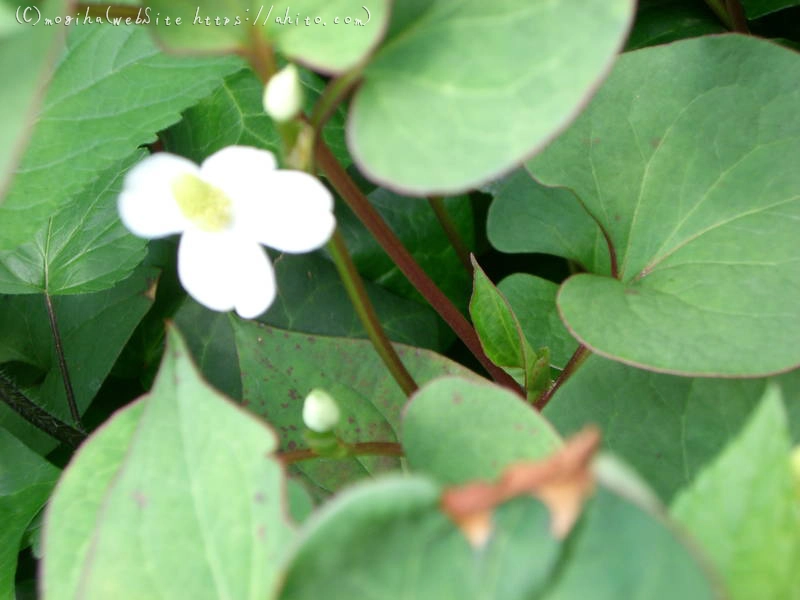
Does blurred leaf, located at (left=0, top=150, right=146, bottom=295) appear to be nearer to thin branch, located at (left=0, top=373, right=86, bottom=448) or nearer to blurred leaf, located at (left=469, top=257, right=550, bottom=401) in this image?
thin branch, located at (left=0, top=373, right=86, bottom=448)

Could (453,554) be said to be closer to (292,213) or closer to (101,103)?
(292,213)

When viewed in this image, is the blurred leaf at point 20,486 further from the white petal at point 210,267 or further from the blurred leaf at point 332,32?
the blurred leaf at point 332,32

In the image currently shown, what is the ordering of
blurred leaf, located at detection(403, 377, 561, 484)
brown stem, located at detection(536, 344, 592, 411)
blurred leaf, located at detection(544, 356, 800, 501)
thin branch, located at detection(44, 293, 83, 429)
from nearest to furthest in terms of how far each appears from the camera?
blurred leaf, located at detection(403, 377, 561, 484)
blurred leaf, located at detection(544, 356, 800, 501)
brown stem, located at detection(536, 344, 592, 411)
thin branch, located at detection(44, 293, 83, 429)

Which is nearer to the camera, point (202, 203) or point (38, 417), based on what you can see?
point (202, 203)

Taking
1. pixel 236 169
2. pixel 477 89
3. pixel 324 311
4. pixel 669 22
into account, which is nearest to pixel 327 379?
pixel 324 311

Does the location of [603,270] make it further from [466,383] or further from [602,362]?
[466,383]

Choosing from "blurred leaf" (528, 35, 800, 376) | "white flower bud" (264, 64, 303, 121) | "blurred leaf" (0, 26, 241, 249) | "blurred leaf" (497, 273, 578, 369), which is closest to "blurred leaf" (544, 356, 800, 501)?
"blurred leaf" (528, 35, 800, 376)

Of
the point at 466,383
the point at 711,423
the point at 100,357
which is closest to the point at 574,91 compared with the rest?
the point at 466,383
